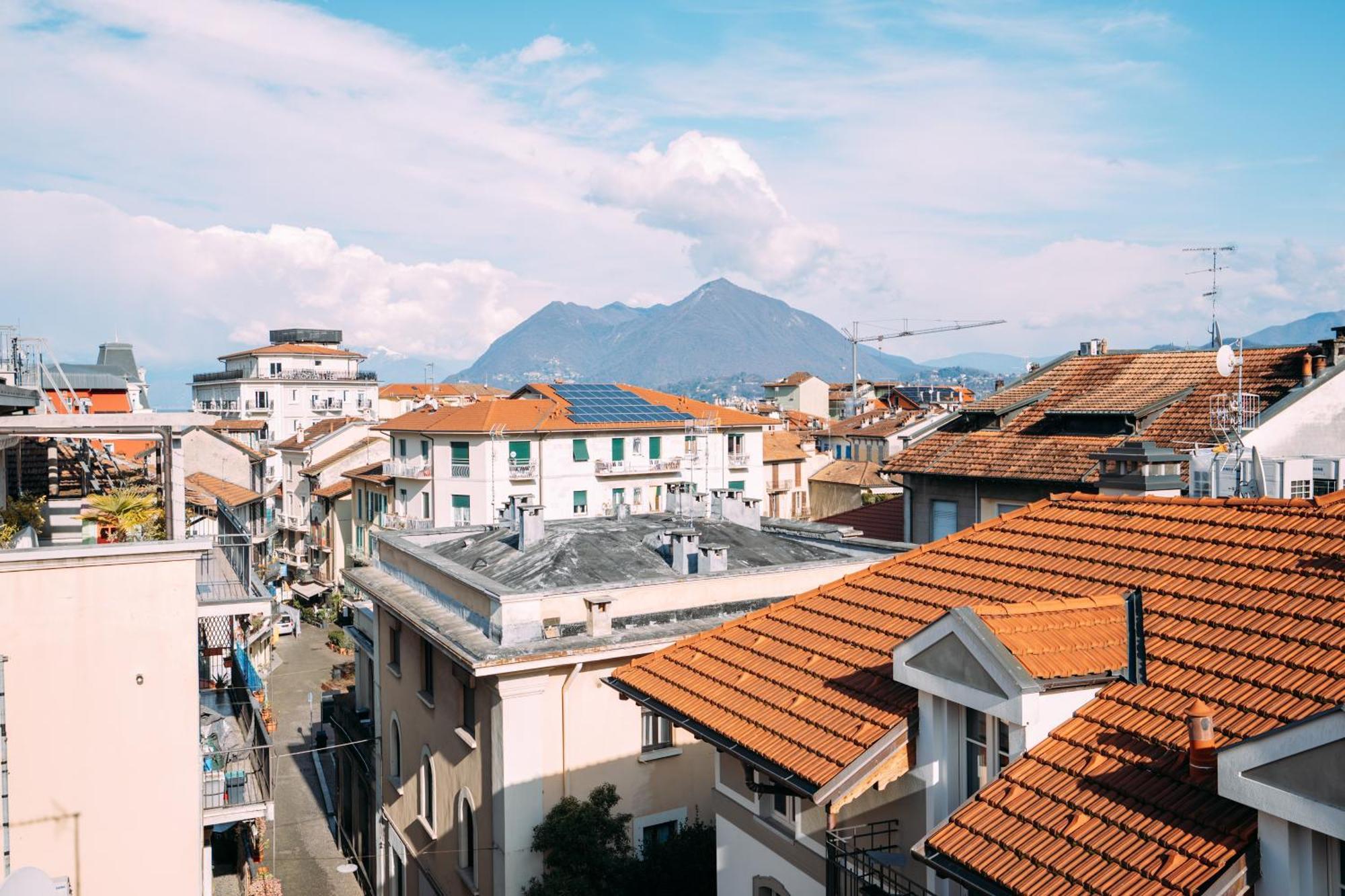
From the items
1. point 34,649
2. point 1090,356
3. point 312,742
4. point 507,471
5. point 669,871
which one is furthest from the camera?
point 507,471

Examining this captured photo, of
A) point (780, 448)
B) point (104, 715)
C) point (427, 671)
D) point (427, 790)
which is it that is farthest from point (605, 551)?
point (780, 448)

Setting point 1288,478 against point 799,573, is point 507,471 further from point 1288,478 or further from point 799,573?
point 1288,478

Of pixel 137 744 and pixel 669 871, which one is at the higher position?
pixel 137 744

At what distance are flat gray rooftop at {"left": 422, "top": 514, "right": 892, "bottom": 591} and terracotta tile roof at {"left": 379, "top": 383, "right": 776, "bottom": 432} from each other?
26019 mm

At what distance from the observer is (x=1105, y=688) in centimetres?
728

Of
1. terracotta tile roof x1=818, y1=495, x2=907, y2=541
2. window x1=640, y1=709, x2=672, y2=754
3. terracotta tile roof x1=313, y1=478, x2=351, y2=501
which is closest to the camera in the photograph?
window x1=640, y1=709, x2=672, y2=754

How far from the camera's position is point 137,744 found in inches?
469

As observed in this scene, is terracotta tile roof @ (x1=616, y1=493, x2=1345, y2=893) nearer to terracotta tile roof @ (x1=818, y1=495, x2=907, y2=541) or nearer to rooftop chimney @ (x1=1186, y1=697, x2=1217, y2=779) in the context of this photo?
rooftop chimney @ (x1=1186, y1=697, x2=1217, y2=779)

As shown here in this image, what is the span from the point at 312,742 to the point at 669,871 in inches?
987

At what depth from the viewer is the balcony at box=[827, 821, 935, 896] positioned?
25.8 feet

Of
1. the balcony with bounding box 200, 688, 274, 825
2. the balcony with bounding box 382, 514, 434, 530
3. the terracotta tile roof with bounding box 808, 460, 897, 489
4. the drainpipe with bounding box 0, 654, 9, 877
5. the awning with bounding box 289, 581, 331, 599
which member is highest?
the terracotta tile roof with bounding box 808, 460, 897, 489

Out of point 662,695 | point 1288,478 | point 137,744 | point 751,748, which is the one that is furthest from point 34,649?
point 1288,478

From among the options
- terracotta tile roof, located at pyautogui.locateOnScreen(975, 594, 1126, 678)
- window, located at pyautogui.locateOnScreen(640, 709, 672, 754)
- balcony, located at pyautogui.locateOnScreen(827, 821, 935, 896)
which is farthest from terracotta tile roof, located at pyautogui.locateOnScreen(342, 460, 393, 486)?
terracotta tile roof, located at pyautogui.locateOnScreen(975, 594, 1126, 678)

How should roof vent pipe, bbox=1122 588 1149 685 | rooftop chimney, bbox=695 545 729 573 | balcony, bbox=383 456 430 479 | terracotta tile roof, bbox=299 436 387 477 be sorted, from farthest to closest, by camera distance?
terracotta tile roof, bbox=299 436 387 477
balcony, bbox=383 456 430 479
rooftop chimney, bbox=695 545 729 573
roof vent pipe, bbox=1122 588 1149 685
